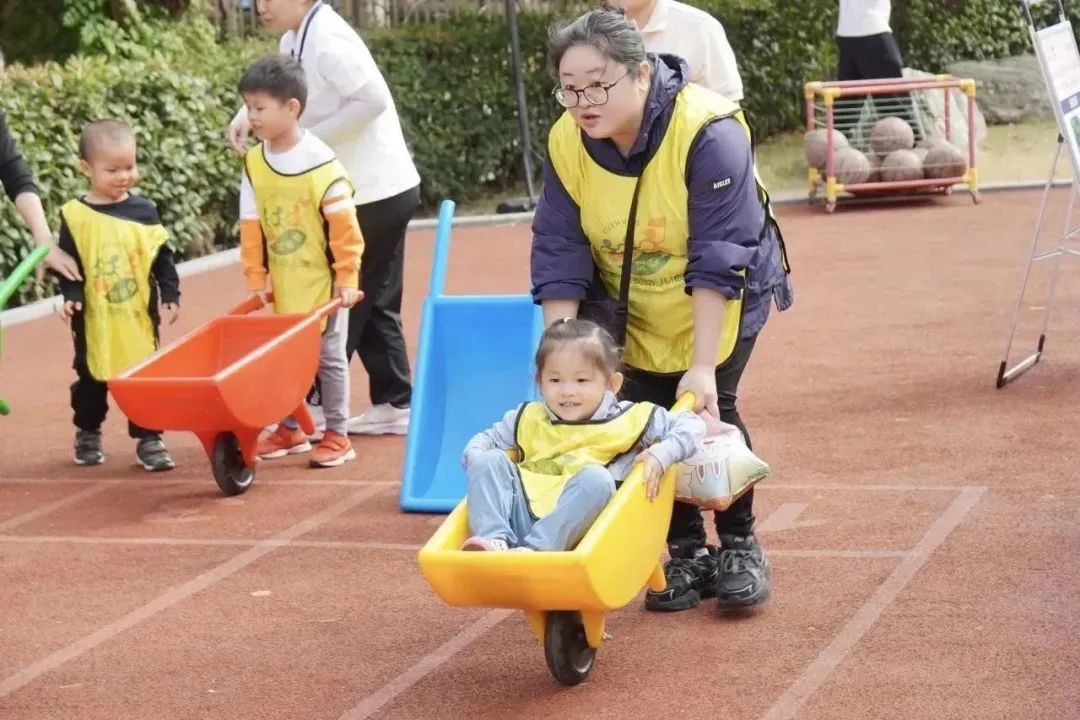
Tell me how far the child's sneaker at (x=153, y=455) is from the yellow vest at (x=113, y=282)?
34 centimetres

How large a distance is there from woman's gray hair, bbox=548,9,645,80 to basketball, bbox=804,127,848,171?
388 inches

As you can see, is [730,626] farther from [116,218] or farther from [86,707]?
[116,218]

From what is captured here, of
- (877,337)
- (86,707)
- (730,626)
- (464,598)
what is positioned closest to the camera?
(464,598)

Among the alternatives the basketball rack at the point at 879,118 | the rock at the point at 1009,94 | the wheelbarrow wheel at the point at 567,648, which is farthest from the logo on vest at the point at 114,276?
the rock at the point at 1009,94

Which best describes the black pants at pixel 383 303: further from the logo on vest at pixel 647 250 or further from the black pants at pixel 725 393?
the logo on vest at pixel 647 250

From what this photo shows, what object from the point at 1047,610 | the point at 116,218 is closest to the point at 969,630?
the point at 1047,610

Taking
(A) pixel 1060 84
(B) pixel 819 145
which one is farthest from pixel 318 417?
(B) pixel 819 145

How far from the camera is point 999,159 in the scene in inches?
659

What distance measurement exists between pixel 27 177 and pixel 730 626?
3.60 metres

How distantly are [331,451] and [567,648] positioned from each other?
2.86m

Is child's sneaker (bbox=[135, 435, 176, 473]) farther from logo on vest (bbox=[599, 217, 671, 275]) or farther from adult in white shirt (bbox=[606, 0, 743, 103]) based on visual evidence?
logo on vest (bbox=[599, 217, 671, 275])

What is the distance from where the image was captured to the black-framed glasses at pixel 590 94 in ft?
15.1

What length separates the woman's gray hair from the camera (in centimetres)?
461

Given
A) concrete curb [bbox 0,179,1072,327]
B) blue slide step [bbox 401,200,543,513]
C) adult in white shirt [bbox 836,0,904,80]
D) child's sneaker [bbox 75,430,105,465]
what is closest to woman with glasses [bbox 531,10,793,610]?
blue slide step [bbox 401,200,543,513]
